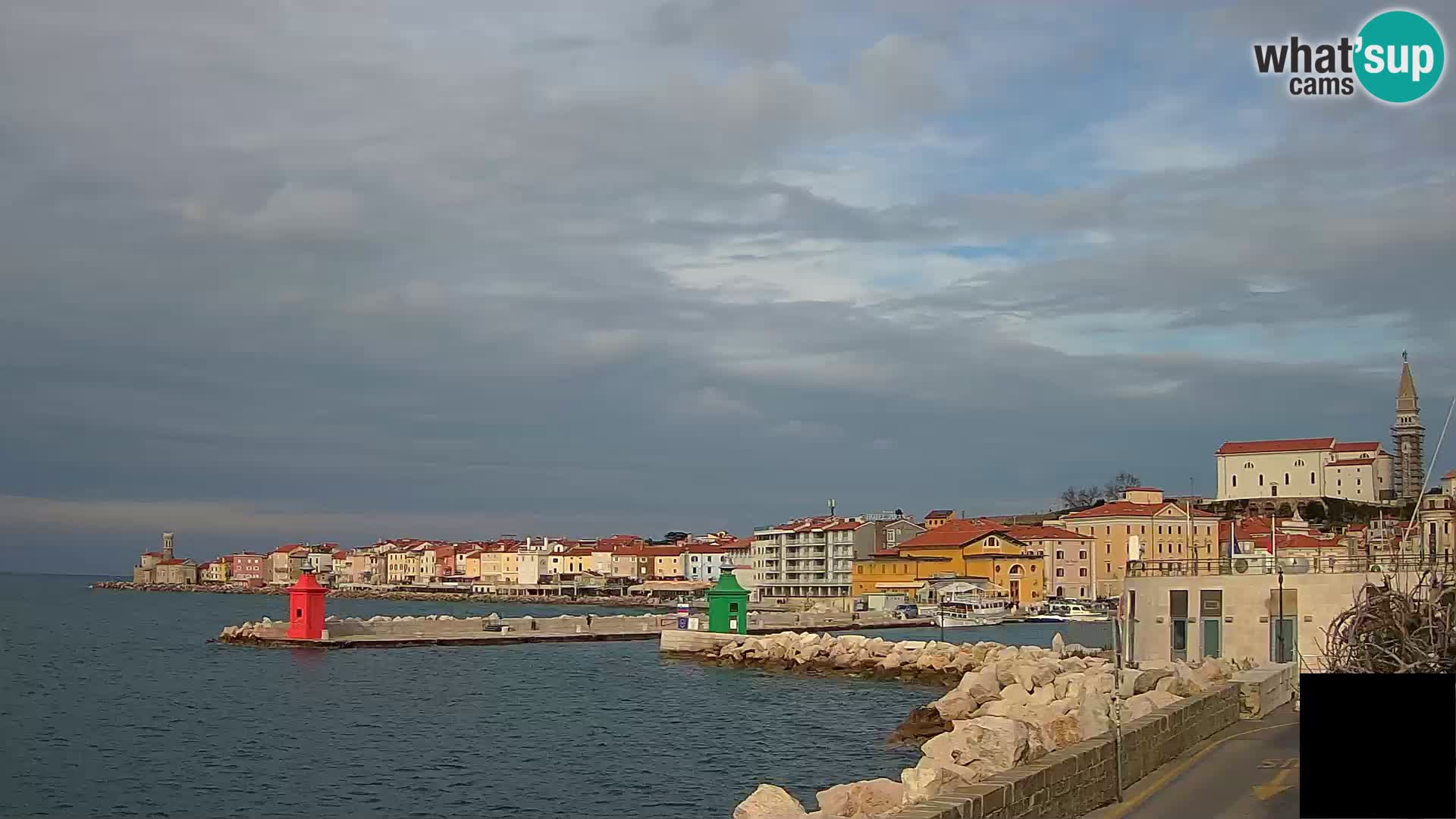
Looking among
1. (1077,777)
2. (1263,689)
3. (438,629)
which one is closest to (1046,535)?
(438,629)

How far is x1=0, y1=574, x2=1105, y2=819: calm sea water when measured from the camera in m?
23.2

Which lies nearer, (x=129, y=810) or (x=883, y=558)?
(x=129, y=810)

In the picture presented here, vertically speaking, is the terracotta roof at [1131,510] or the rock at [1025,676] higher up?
the terracotta roof at [1131,510]

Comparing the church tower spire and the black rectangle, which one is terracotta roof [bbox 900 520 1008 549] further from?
the black rectangle

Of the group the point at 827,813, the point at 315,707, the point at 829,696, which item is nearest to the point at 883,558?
the point at 829,696

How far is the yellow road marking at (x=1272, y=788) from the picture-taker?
1235 centimetres

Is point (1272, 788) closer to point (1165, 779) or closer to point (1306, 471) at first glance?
point (1165, 779)

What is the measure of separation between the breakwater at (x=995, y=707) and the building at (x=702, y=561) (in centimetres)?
9343

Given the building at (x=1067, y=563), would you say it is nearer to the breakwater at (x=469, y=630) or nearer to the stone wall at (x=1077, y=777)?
the breakwater at (x=469, y=630)

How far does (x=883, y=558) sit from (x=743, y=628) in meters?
51.4

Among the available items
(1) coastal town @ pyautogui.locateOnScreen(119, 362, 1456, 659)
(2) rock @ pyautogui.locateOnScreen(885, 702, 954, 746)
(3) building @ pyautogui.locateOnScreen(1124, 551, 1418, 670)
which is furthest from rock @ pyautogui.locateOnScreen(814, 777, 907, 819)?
(1) coastal town @ pyautogui.locateOnScreen(119, 362, 1456, 659)

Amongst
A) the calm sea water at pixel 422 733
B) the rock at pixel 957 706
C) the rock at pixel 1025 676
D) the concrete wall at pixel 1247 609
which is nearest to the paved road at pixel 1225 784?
the calm sea water at pixel 422 733

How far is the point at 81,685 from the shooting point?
147 feet

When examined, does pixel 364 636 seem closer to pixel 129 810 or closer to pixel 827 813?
pixel 129 810
